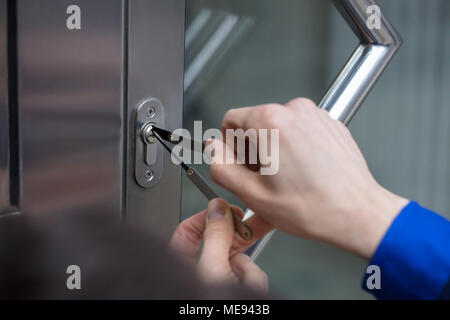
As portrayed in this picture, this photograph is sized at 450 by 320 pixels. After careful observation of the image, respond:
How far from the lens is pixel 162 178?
17.1 inches

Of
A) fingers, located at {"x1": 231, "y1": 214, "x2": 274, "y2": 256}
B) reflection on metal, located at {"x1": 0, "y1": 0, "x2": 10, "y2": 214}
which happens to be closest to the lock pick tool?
fingers, located at {"x1": 231, "y1": 214, "x2": 274, "y2": 256}

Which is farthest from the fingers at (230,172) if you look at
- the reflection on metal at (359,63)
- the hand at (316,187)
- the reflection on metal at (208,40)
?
the reflection on metal at (208,40)

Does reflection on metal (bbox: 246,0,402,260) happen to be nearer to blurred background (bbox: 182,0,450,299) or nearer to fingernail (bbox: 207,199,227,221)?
fingernail (bbox: 207,199,227,221)

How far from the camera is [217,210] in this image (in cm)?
34

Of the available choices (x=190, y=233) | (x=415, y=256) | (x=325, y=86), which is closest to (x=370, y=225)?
(x=415, y=256)

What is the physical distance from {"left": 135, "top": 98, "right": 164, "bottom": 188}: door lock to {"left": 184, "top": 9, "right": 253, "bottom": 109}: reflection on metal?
123 mm

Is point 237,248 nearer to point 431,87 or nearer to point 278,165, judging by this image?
point 278,165

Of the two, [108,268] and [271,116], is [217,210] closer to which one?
[271,116]

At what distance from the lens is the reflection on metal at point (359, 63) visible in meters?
0.41

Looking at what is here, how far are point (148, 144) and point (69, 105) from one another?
0.09m

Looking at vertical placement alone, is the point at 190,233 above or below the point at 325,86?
below

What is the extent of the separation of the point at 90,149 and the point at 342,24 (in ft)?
2.14

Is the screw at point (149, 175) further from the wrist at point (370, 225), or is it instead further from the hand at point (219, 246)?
the wrist at point (370, 225)

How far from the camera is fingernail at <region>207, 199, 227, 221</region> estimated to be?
1.10 ft
